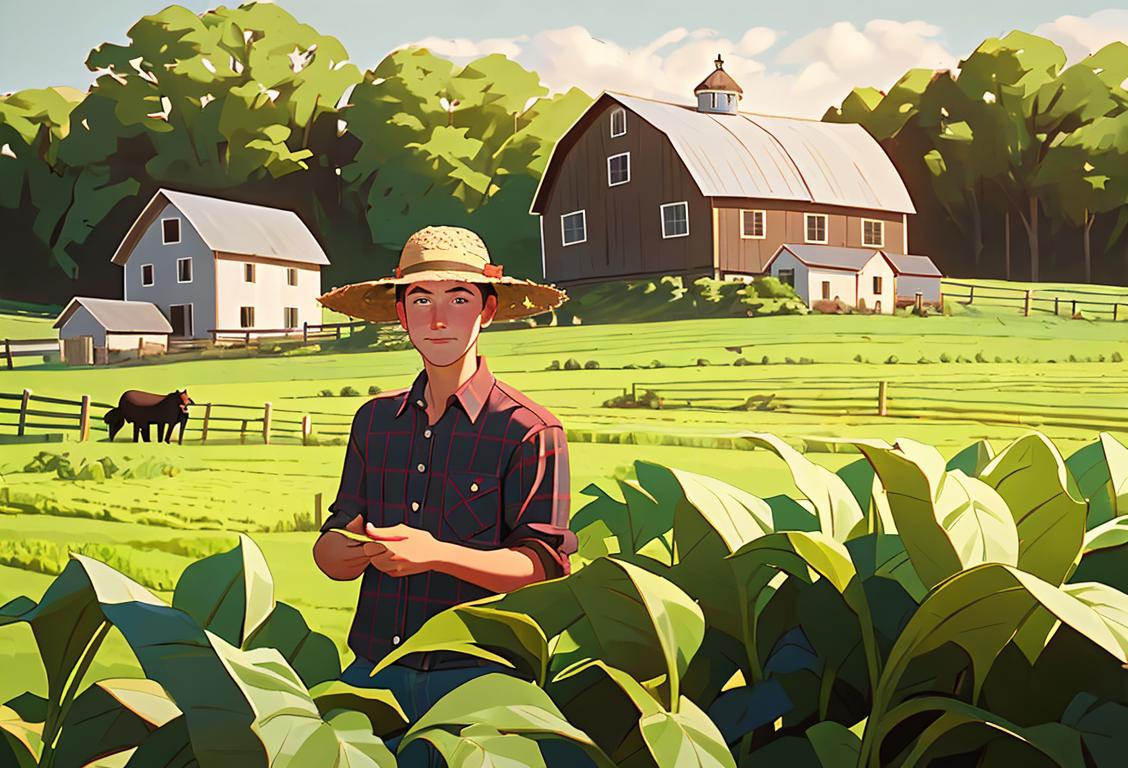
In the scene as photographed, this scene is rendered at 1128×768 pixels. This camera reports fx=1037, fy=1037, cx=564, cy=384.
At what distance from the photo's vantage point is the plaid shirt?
0.81 metres

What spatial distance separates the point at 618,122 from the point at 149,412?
5.27 ft

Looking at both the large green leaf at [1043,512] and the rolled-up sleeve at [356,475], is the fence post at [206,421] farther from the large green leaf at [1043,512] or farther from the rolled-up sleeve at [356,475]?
the large green leaf at [1043,512]

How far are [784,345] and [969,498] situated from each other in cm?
269

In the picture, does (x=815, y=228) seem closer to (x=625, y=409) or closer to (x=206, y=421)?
(x=625, y=409)

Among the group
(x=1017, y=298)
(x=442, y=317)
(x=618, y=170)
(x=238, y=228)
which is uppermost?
(x=618, y=170)

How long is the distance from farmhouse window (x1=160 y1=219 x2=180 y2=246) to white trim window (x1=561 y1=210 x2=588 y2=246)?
1.16 meters

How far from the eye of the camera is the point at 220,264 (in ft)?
10.4

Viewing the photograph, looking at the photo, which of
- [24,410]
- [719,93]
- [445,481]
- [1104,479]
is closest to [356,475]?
[445,481]

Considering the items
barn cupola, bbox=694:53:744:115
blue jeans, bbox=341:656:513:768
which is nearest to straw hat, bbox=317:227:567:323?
blue jeans, bbox=341:656:513:768

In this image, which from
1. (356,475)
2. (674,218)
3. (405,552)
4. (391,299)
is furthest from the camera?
(674,218)

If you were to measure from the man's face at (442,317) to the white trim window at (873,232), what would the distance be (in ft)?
7.36

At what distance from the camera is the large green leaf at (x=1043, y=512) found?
36 centimetres

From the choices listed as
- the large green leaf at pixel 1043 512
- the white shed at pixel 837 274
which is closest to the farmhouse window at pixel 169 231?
the white shed at pixel 837 274

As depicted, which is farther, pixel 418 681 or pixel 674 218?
pixel 674 218
